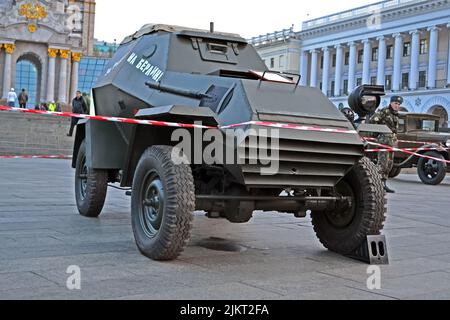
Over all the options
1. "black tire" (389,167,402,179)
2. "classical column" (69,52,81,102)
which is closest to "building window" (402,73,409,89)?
"classical column" (69,52,81,102)

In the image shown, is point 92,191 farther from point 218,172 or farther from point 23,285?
point 23,285

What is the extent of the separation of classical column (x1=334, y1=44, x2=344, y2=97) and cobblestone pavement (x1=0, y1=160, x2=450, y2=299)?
78.9m

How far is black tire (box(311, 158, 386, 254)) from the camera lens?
5.49 meters

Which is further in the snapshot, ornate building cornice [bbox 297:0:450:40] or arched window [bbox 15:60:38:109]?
ornate building cornice [bbox 297:0:450:40]

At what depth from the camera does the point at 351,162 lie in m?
5.38

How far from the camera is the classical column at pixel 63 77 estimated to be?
193 feet

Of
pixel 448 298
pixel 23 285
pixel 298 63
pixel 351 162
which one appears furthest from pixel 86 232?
pixel 298 63

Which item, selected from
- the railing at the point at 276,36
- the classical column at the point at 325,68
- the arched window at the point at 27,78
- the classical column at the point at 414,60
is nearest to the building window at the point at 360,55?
the classical column at the point at 325,68

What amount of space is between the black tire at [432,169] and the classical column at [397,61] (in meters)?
59.6

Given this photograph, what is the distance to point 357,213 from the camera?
564cm

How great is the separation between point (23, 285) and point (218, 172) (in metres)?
1.91

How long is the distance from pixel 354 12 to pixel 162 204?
81.9m

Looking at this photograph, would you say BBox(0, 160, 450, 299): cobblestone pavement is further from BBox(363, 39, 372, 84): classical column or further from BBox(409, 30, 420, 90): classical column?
BBox(363, 39, 372, 84): classical column
